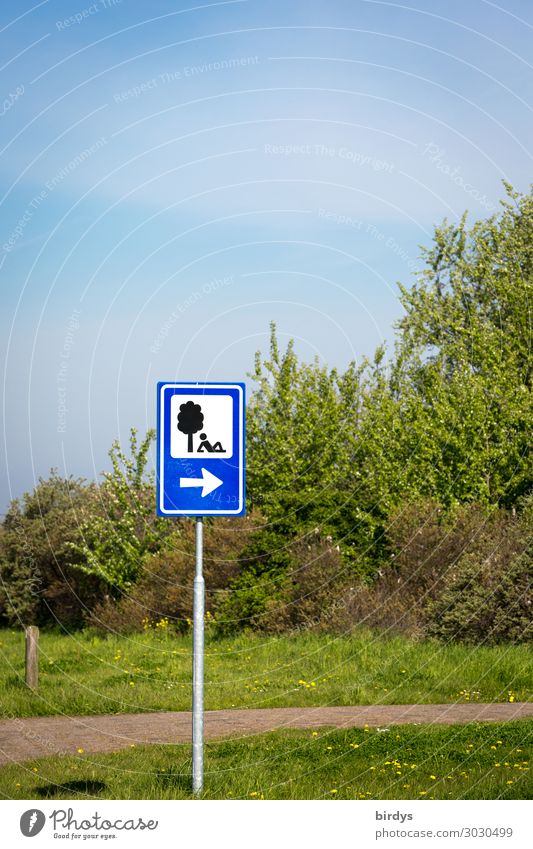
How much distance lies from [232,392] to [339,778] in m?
3.73

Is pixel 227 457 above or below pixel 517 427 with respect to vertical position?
below

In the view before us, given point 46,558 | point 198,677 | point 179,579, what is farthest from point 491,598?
point 46,558

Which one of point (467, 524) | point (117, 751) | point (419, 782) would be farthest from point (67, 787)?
point (467, 524)

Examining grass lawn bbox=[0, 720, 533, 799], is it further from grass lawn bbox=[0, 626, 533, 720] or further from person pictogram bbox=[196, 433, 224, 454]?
grass lawn bbox=[0, 626, 533, 720]

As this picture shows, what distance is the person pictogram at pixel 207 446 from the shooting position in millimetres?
8492

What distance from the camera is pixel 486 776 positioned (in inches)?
376

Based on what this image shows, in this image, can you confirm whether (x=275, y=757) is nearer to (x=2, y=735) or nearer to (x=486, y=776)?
(x=486, y=776)

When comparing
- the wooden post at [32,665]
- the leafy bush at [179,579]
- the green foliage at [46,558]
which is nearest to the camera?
the wooden post at [32,665]

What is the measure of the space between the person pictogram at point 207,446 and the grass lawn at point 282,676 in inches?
284

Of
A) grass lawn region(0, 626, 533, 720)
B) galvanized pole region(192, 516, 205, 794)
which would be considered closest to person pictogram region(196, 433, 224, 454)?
galvanized pole region(192, 516, 205, 794)

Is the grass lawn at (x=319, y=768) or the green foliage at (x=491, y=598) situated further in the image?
the green foliage at (x=491, y=598)

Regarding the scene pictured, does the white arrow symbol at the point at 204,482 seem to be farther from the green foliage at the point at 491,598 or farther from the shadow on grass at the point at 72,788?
the green foliage at the point at 491,598

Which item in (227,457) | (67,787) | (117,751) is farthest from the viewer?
(117,751)

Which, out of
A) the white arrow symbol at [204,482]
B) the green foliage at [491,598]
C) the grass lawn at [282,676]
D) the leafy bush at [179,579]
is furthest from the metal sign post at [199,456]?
the leafy bush at [179,579]
